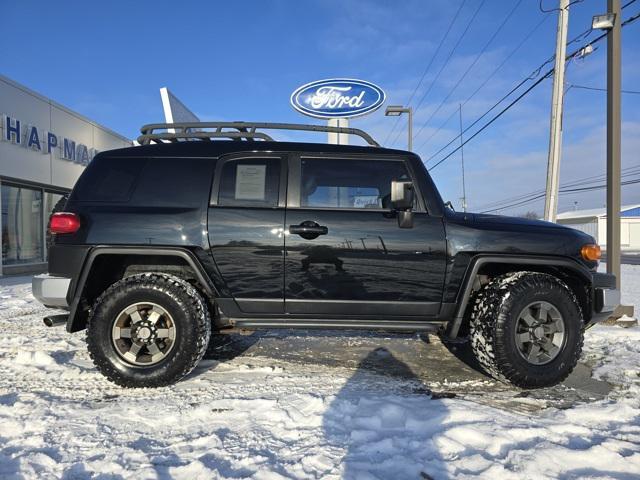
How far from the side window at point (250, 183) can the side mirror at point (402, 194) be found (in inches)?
39.1

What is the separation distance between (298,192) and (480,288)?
1.87 metres

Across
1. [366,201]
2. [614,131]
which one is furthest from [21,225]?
[614,131]

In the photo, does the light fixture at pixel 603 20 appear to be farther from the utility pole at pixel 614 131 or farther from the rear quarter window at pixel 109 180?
the rear quarter window at pixel 109 180

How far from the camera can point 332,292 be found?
3.29m

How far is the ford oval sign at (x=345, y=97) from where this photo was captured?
12.4m

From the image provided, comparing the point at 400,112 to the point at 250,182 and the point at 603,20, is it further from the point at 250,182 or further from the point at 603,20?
the point at 250,182

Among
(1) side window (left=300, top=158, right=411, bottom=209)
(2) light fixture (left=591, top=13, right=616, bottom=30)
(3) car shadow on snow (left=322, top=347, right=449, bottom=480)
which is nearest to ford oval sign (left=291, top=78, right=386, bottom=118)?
(2) light fixture (left=591, top=13, right=616, bottom=30)

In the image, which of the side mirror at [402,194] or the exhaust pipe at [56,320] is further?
the exhaust pipe at [56,320]

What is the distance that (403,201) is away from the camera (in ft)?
10.1

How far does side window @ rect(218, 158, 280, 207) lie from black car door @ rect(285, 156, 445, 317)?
17 cm

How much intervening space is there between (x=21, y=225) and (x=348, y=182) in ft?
39.7

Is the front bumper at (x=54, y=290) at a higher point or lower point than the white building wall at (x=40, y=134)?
lower

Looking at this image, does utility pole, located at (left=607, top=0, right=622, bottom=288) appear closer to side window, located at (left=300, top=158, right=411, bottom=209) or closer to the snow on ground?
the snow on ground

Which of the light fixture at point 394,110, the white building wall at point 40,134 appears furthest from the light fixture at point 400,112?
the white building wall at point 40,134
